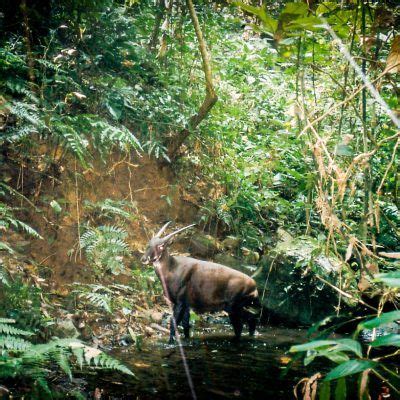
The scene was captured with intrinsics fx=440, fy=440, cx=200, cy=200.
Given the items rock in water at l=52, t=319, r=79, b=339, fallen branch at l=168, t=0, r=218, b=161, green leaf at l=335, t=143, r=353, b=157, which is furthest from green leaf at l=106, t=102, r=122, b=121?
green leaf at l=335, t=143, r=353, b=157

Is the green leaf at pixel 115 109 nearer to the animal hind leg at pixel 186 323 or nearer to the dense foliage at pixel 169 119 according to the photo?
the dense foliage at pixel 169 119

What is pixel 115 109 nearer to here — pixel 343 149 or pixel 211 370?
pixel 211 370

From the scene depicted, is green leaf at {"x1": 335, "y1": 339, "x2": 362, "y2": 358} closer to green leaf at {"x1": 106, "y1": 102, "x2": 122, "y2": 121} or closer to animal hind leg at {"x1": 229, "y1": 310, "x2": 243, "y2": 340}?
animal hind leg at {"x1": 229, "y1": 310, "x2": 243, "y2": 340}

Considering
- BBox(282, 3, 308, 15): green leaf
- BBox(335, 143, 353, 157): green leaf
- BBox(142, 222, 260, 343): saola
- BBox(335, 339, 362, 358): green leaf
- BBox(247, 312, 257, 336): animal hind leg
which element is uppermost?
BBox(282, 3, 308, 15): green leaf

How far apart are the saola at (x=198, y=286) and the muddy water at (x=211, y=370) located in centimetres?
39

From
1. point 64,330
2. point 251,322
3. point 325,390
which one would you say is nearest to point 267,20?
point 325,390

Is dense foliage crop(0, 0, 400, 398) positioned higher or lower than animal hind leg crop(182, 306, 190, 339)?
higher

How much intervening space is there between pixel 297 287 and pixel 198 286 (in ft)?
6.85

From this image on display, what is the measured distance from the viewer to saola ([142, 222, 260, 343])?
5.77 meters

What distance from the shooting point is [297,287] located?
7.27 meters

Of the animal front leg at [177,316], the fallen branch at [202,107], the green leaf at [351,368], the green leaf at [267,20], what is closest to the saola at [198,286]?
the animal front leg at [177,316]

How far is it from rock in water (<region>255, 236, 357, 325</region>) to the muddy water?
1.29 meters

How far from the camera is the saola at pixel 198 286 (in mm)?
5773

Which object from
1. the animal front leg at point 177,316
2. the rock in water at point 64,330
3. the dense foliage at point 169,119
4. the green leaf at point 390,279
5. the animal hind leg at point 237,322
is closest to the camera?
the green leaf at point 390,279
